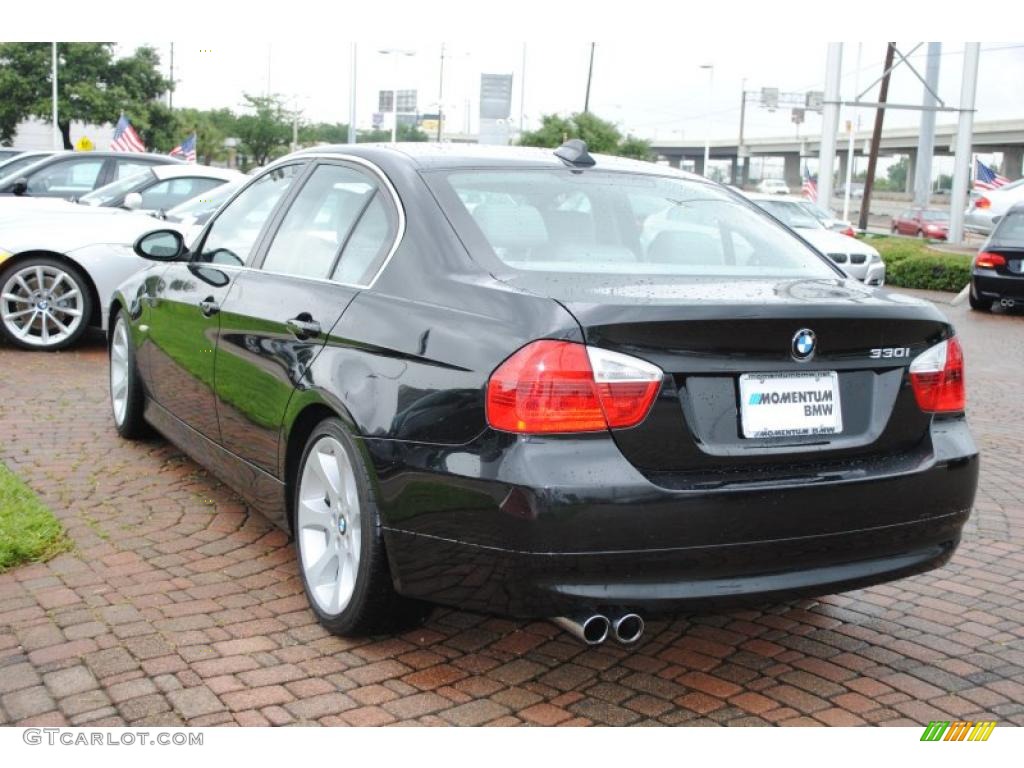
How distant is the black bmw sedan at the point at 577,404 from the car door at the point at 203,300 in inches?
17.6

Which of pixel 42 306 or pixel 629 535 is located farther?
pixel 42 306

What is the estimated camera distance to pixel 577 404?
3.09 metres

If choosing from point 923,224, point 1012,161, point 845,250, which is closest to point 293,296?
point 845,250

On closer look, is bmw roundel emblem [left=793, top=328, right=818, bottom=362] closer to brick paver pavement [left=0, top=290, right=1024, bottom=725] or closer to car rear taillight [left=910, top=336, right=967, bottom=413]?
car rear taillight [left=910, top=336, right=967, bottom=413]

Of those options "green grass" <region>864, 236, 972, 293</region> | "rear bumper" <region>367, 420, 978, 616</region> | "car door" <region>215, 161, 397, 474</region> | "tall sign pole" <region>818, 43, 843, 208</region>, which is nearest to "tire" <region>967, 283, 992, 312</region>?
"green grass" <region>864, 236, 972, 293</region>

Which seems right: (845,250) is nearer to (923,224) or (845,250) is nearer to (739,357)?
(739,357)

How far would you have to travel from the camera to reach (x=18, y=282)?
30.2ft

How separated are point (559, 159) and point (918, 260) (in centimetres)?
1805

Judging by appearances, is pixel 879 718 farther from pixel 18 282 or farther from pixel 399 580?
pixel 18 282

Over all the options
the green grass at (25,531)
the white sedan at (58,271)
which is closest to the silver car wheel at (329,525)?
the green grass at (25,531)

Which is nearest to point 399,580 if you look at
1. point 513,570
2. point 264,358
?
point 513,570

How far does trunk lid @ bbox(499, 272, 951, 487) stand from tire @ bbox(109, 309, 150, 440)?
329cm

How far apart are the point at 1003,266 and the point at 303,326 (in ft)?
48.0

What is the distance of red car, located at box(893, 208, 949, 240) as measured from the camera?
157ft
